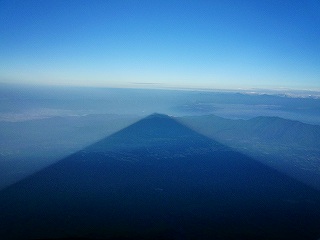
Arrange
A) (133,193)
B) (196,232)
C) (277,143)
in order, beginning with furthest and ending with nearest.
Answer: (277,143) → (133,193) → (196,232)

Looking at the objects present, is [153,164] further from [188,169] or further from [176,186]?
[176,186]

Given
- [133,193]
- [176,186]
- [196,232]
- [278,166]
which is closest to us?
[196,232]

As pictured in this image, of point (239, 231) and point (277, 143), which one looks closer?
point (239, 231)

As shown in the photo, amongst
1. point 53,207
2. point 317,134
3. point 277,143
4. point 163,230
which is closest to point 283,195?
point 163,230

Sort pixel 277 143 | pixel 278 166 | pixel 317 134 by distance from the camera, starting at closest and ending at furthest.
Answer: pixel 278 166, pixel 277 143, pixel 317 134

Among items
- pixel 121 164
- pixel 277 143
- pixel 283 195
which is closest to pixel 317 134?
pixel 277 143

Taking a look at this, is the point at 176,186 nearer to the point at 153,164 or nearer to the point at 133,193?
the point at 133,193
